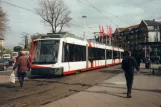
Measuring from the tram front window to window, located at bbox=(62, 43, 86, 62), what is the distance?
726 millimetres

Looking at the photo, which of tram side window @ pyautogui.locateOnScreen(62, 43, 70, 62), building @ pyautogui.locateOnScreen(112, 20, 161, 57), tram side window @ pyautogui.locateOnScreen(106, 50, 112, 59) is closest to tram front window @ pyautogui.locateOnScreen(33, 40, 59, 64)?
tram side window @ pyautogui.locateOnScreen(62, 43, 70, 62)

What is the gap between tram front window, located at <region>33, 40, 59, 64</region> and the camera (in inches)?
669

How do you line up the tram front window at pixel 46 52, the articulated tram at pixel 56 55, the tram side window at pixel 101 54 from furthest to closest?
the tram side window at pixel 101 54
the tram front window at pixel 46 52
the articulated tram at pixel 56 55

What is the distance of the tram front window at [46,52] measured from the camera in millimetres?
16984

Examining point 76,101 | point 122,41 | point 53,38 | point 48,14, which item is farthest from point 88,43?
point 122,41

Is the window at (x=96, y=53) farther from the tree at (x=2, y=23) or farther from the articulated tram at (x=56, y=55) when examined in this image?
the tree at (x=2, y=23)

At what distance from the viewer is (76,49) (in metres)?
20.1

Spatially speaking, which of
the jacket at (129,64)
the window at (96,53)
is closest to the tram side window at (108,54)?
the window at (96,53)

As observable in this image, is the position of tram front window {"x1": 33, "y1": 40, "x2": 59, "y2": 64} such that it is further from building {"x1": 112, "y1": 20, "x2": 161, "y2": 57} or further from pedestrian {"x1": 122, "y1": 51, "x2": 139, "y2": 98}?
building {"x1": 112, "y1": 20, "x2": 161, "y2": 57}

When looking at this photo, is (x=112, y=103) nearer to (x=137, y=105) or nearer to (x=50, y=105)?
(x=137, y=105)

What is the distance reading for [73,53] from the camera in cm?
1928

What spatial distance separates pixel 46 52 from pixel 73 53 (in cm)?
273

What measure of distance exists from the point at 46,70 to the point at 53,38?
236 centimetres

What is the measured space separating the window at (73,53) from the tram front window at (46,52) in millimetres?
726
